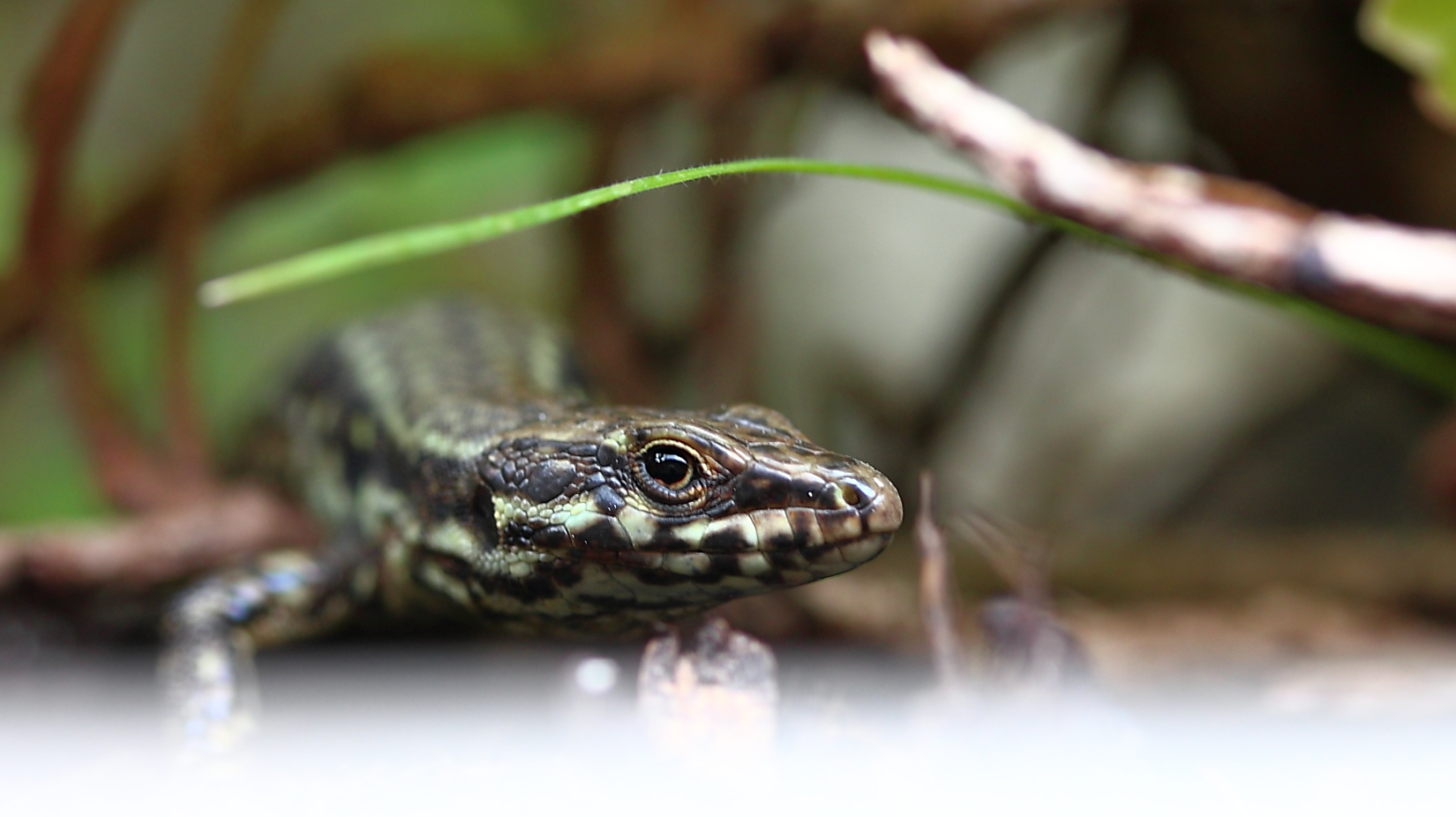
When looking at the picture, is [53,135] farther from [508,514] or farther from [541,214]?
[541,214]

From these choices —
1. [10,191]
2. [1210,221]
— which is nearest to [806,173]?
[1210,221]

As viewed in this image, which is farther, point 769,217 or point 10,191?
point 769,217

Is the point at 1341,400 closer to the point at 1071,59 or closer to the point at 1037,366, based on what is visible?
the point at 1037,366

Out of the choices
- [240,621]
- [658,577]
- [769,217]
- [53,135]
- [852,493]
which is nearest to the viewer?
[852,493]

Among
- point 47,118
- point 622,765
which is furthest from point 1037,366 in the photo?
point 622,765

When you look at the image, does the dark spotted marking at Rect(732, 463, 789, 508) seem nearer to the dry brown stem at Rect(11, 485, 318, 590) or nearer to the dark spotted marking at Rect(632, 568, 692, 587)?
the dark spotted marking at Rect(632, 568, 692, 587)

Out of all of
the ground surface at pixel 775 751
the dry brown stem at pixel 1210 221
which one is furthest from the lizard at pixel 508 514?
the dry brown stem at pixel 1210 221

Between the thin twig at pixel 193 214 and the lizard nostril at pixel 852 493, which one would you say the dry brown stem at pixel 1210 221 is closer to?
the lizard nostril at pixel 852 493

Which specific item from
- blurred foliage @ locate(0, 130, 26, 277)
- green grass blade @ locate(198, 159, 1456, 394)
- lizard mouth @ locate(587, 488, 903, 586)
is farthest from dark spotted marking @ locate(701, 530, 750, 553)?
blurred foliage @ locate(0, 130, 26, 277)
